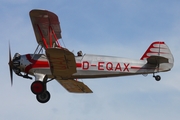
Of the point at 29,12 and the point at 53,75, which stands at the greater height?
the point at 29,12

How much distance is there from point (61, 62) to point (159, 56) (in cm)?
370

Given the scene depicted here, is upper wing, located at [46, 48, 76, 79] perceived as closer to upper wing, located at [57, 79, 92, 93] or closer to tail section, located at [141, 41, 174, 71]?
upper wing, located at [57, 79, 92, 93]

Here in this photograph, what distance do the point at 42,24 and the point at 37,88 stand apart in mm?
2506

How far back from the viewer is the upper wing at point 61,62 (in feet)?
40.9

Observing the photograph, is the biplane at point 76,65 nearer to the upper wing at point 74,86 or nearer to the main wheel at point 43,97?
the main wheel at point 43,97

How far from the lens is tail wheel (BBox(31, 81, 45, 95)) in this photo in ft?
44.5

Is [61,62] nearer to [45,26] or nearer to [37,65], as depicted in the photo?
[37,65]

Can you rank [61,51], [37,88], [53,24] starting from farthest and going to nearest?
[53,24], [37,88], [61,51]

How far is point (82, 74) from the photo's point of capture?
14.3 meters

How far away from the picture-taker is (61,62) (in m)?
13.0

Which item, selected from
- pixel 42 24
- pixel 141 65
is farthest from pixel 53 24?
pixel 141 65

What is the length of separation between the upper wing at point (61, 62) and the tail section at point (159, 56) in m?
3.08

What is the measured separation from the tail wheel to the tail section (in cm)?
412

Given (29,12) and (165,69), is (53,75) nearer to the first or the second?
(29,12)
